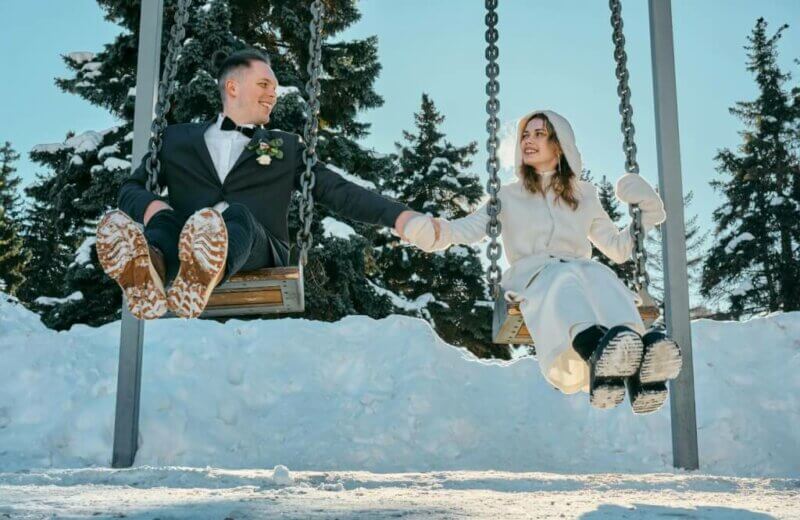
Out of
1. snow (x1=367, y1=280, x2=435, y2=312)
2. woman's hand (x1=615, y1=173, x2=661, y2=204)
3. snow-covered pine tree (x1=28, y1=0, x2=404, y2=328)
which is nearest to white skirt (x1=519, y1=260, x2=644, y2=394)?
woman's hand (x1=615, y1=173, x2=661, y2=204)

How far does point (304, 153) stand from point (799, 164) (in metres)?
20.8

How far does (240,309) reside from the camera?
14.0 ft

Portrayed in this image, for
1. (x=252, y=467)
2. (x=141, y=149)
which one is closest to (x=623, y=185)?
(x=141, y=149)

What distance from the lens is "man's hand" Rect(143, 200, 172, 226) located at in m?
3.98

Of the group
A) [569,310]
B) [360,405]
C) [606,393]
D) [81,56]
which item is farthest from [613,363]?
[81,56]

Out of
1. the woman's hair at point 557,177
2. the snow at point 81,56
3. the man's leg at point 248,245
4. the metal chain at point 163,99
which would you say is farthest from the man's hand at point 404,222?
the snow at point 81,56

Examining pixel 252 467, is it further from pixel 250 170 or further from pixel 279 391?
pixel 250 170

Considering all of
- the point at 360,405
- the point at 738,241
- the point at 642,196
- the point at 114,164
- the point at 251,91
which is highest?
the point at 738,241

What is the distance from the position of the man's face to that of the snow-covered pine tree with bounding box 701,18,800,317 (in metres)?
18.7

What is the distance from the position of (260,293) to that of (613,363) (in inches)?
65.3

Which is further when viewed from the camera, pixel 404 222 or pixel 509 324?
pixel 404 222

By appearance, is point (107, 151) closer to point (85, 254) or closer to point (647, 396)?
point (85, 254)

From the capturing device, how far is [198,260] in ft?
11.2

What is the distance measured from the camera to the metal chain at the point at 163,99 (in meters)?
4.14
